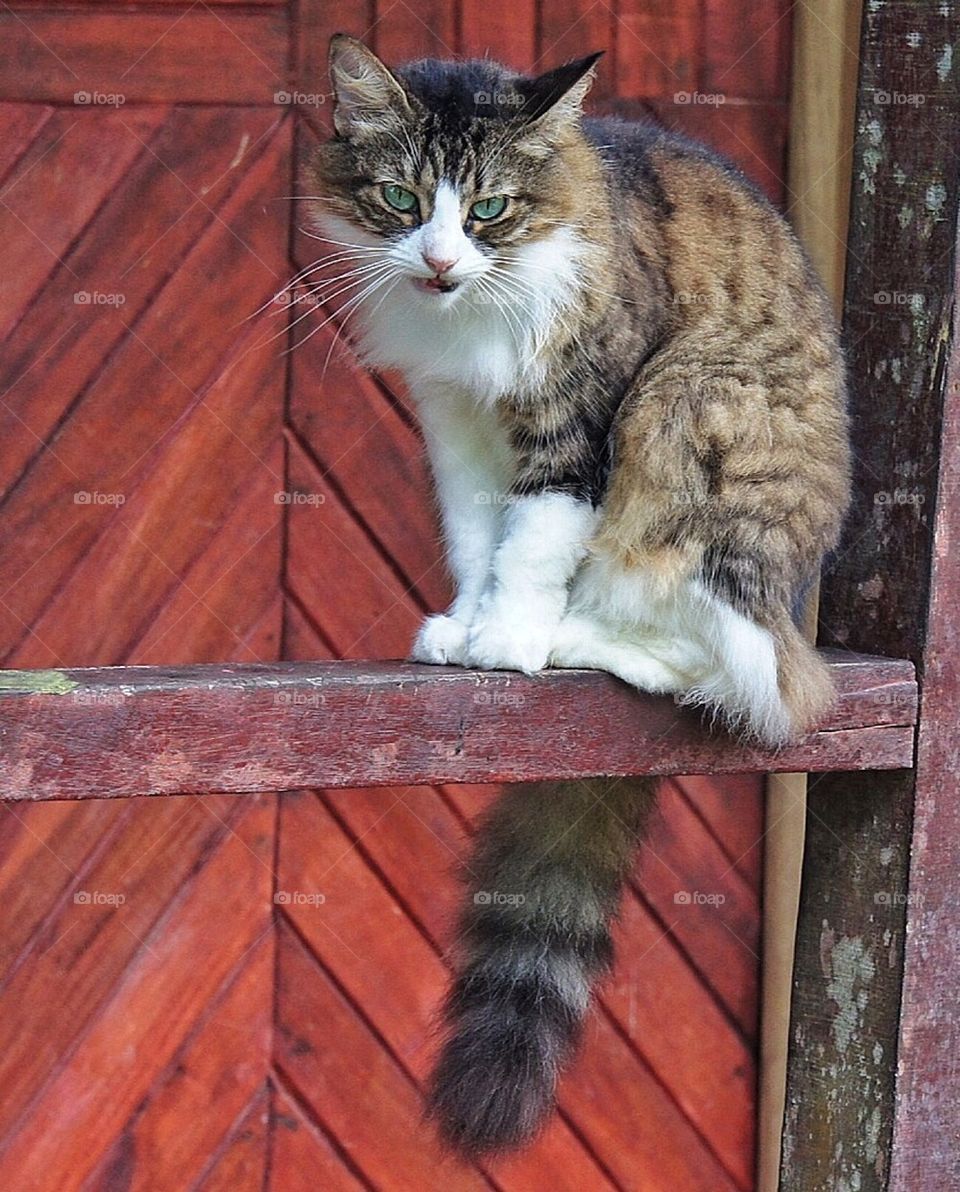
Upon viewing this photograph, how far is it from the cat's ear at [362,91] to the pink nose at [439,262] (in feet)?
0.60

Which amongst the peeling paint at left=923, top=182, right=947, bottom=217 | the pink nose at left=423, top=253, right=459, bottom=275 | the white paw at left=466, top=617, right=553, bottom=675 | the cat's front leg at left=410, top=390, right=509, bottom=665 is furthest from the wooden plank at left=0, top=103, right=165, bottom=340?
A: the peeling paint at left=923, top=182, right=947, bottom=217

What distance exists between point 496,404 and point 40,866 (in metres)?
1.10

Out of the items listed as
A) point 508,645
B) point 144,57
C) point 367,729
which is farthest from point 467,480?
point 144,57

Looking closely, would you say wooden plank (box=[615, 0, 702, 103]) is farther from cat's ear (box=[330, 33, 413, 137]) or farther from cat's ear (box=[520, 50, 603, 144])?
cat's ear (box=[330, 33, 413, 137])

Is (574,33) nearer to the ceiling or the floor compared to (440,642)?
nearer to the ceiling

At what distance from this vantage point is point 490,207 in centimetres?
189

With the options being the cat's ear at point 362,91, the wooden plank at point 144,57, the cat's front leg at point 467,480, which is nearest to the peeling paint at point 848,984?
the cat's front leg at point 467,480

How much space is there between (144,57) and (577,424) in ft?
3.25

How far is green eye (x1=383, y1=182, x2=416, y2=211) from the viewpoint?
1.88 meters

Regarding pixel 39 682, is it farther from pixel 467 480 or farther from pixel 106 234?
pixel 106 234

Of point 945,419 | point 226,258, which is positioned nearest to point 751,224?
point 945,419

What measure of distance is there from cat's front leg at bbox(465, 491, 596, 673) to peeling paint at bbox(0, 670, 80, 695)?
51 centimetres

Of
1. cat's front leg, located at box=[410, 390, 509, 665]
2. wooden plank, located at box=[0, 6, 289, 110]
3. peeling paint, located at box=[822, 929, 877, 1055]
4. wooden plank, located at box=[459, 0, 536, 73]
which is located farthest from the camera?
wooden plank, located at box=[459, 0, 536, 73]

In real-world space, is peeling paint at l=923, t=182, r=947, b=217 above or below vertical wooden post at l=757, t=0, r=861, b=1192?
above
